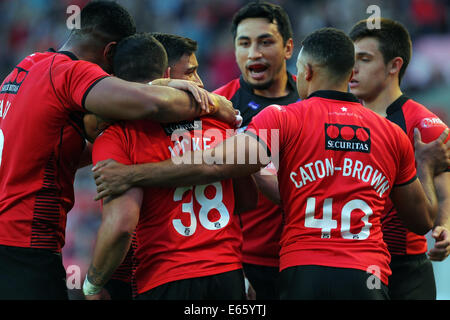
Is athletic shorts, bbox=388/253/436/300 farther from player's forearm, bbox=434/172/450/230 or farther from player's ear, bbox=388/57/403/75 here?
player's ear, bbox=388/57/403/75

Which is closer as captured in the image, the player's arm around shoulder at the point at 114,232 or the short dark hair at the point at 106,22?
the player's arm around shoulder at the point at 114,232

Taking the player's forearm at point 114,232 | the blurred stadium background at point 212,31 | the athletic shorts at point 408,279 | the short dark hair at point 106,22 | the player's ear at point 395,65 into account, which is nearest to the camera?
the player's forearm at point 114,232

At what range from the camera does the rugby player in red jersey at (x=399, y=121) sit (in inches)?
172

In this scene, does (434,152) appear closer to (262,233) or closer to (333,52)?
(333,52)

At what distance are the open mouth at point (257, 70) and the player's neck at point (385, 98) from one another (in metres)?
1.05

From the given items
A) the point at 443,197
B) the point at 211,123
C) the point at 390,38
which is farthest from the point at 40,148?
the point at 390,38

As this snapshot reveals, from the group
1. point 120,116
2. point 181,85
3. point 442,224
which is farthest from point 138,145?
point 442,224

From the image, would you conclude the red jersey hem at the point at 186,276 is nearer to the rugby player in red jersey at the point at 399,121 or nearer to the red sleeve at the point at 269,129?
the red sleeve at the point at 269,129

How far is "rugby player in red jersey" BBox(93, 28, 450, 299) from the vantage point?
3.35 metres

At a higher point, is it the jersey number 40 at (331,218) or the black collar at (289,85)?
the black collar at (289,85)

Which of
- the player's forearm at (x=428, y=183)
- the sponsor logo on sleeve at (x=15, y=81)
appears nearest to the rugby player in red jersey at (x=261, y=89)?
the player's forearm at (x=428, y=183)

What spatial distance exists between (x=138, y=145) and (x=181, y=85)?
0.45m

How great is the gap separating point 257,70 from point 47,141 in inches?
94.1

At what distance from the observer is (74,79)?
11.4 ft
